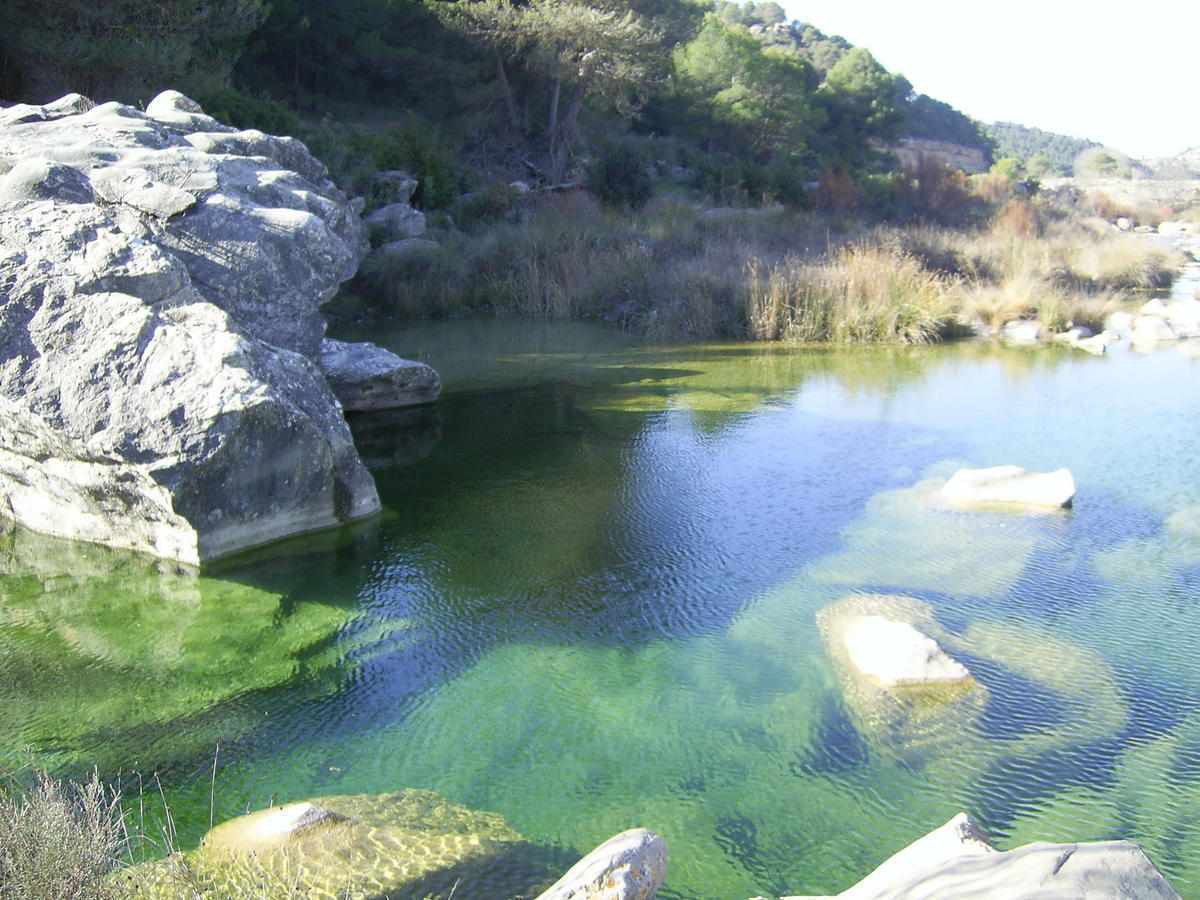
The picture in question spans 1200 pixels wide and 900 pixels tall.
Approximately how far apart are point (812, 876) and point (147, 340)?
140 inches

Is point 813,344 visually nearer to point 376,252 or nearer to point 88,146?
point 376,252

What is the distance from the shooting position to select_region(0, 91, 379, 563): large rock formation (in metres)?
4.39

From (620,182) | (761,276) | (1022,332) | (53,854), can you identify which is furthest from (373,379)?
(620,182)

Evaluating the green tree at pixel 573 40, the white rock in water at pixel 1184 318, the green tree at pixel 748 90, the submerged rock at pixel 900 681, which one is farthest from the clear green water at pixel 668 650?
the green tree at pixel 748 90

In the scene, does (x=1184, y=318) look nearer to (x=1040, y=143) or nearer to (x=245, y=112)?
(x=245, y=112)

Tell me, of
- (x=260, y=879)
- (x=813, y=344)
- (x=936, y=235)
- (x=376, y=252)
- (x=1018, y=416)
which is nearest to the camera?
(x=260, y=879)

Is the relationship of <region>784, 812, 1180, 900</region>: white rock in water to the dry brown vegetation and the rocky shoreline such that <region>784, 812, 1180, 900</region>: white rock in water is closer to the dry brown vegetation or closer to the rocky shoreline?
the rocky shoreline

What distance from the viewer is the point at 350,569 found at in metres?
4.62

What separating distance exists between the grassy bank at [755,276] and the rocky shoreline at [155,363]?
6329 millimetres

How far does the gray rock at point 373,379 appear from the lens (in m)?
7.65

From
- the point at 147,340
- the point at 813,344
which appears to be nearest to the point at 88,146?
the point at 147,340

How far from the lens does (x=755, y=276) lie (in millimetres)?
11164

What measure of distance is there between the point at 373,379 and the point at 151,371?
128 inches

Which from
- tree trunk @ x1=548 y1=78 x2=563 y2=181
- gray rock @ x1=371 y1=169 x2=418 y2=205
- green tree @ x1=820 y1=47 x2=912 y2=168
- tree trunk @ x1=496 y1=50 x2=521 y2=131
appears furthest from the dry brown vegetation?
green tree @ x1=820 y1=47 x2=912 y2=168
